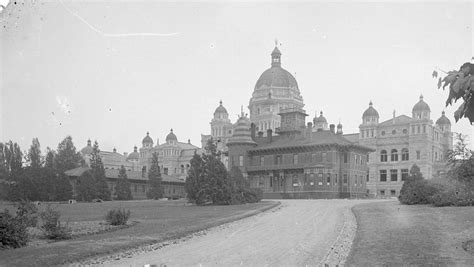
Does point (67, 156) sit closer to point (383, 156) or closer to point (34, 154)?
point (34, 154)

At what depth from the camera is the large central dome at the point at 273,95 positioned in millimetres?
116812

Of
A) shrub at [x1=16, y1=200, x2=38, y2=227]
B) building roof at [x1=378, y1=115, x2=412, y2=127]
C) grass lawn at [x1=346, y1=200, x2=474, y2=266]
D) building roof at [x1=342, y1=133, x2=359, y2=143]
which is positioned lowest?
grass lawn at [x1=346, y1=200, x2=474, y2=266]

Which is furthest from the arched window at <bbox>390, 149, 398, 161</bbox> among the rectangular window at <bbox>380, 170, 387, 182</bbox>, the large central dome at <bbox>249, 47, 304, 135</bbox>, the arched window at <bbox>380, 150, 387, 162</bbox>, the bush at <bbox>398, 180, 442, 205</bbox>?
the bush at <bbox>398, 180, 442, 205</bbox>

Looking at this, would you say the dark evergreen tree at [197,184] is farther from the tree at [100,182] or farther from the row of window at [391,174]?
the row of window at [391,174]

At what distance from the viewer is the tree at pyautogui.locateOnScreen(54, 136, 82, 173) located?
307 ft

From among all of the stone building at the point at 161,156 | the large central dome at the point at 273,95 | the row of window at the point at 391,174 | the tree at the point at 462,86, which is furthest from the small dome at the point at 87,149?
the tree at the point at 462,86

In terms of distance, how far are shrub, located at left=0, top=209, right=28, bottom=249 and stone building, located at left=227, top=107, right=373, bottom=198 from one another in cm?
5455

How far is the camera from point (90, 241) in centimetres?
1675

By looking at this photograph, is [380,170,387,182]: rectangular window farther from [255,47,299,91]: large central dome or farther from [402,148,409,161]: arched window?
[255,47,299,91]: large central dome

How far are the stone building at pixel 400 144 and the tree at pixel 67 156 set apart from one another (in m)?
56.6

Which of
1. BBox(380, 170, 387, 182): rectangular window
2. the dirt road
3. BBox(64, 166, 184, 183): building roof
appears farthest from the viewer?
BBox(380, 170, 387, 182): rectangular window

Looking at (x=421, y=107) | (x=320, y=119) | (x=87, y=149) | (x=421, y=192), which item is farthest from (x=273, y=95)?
(x=421, y=192)

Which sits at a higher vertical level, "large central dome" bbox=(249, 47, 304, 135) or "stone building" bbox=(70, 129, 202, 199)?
"large central dome" bbox=(249, 47, 304, 135)

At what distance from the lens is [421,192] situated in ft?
116
